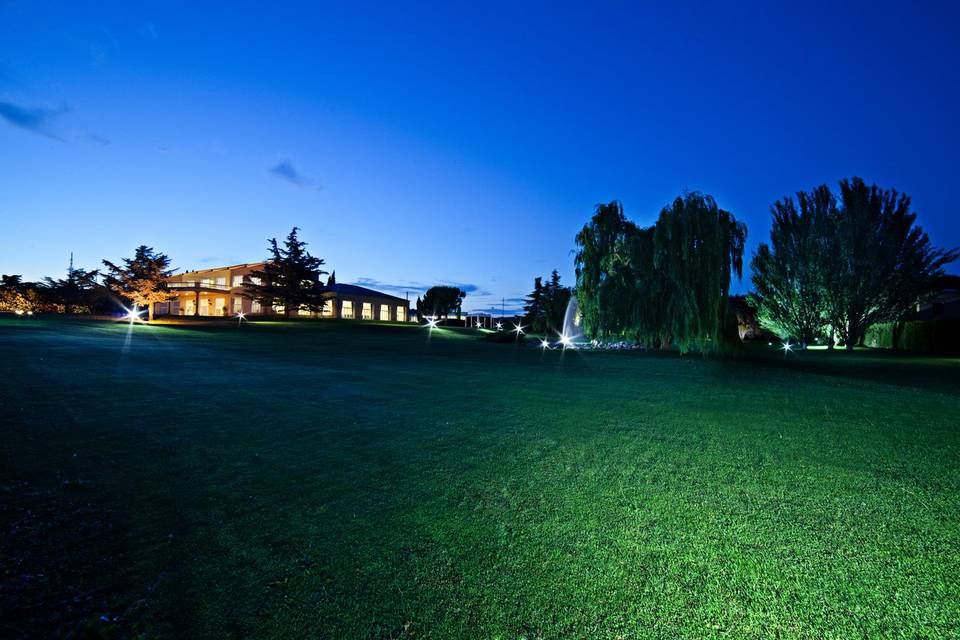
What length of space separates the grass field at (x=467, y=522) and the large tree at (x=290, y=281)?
34.9 m

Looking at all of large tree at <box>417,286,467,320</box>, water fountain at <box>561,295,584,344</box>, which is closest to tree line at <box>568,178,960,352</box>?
water fountain at <box>561,295,584,344</box>

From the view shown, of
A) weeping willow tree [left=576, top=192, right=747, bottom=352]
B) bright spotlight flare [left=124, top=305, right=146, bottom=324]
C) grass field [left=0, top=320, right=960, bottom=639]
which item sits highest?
weeping willow tree [left=576, top=192, right=747, bottom=352]

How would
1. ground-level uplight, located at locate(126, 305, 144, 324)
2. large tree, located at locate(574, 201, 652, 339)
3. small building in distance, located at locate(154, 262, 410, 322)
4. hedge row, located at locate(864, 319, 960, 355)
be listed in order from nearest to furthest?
large tree, located at locate(574, 201, 652, 339) → hedge row, located at locate(864, 319, 960, 355) → ground-level uplight, located at locate(126, 305, 144, 324) → small building in distance, located at locate(154, 262, 410, 322)

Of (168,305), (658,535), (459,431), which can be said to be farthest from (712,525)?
(168,305)

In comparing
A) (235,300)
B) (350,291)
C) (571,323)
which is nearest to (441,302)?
(350,291)

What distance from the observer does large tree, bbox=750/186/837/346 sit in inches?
1027

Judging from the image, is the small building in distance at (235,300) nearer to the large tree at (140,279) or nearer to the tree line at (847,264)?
the large tree at (140,279)

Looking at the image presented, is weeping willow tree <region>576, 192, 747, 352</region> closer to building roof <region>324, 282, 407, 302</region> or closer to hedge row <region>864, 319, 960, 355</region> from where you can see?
hedge row <region>864, 319, 960, 355</region>

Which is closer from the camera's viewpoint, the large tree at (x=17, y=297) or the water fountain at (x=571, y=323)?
the water fountain at (x=571, y=323)

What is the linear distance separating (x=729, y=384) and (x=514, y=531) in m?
8.60

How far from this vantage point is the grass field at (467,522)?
2.01 metres

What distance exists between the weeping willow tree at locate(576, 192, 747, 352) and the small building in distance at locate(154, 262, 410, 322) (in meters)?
31.8

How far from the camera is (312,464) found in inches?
153

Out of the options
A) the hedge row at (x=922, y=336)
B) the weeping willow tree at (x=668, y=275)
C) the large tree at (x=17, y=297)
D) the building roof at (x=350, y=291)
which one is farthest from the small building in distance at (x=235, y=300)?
the hedge row at (x=922, y=336)
